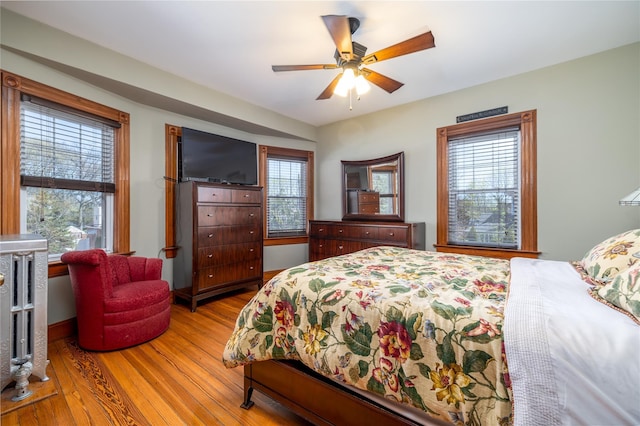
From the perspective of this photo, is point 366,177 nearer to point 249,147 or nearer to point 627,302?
point 249,147

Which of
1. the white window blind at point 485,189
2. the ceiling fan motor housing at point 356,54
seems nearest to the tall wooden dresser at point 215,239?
the ceiling fan motor housing at point 356,54

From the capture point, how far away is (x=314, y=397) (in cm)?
133

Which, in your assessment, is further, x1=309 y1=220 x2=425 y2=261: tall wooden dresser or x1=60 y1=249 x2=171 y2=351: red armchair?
x1=309 y1=220 x2=425 y2=261: tall wooden dresser

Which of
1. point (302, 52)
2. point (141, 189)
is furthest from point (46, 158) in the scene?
point (302, 52)

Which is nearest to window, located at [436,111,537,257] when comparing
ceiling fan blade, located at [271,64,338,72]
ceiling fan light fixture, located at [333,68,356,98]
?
ceiling fan light fixture, located at [333,68,356,98]

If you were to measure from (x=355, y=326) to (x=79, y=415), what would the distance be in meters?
1.67

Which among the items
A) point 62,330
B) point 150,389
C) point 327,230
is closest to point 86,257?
point 62,330

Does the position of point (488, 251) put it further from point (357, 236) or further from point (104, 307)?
point (104, 307)

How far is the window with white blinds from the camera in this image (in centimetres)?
232

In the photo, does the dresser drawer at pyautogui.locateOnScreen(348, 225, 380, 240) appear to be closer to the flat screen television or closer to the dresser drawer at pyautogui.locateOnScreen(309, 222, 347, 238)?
the dresser drawer at pyautogui.locateOnScreen(309, 222, 347, 238)

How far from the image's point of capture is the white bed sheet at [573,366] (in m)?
0.74

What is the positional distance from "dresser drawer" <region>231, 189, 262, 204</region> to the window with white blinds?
1.25 metres

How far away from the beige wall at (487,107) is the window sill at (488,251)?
0.15 metres

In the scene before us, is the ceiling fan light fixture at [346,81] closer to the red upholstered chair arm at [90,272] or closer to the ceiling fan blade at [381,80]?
the ceiling fan blade at [381,80]
